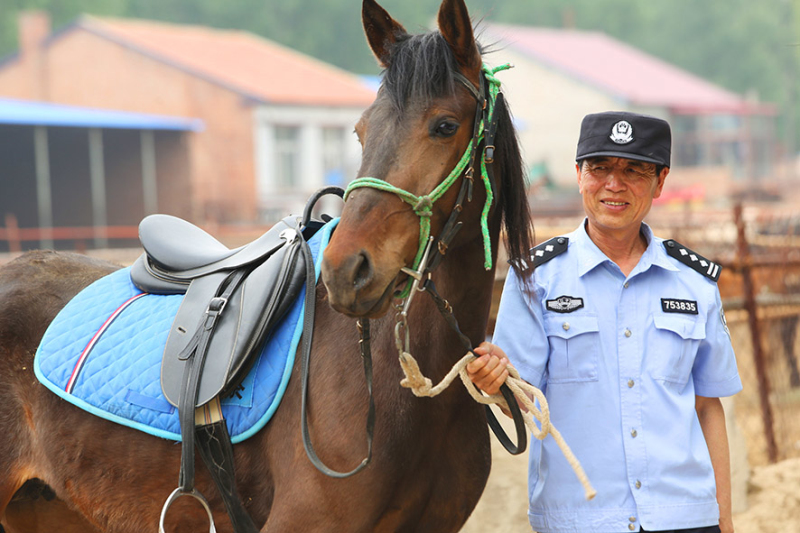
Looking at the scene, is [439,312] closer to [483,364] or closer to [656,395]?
[483,364]

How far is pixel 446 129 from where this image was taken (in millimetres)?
2018

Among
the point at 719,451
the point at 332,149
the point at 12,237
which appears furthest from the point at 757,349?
the point at 332,149

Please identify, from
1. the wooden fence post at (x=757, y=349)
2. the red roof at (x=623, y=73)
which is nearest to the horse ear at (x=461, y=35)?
the wooden fence post at (x=757, y=349)

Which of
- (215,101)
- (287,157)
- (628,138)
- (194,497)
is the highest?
(215,101)

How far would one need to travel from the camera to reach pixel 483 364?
2.04 m

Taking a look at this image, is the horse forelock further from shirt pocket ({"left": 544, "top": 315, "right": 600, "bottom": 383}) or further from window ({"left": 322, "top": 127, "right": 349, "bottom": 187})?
window ({"left": 322, "top": 127, "right": 349, "bottom": 187})

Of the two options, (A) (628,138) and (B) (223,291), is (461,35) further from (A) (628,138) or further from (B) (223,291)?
(B) (223,291)

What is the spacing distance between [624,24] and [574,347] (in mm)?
67045

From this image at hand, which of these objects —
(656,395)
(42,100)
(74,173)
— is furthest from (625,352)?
(42,100)

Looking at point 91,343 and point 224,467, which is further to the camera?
point 91,343

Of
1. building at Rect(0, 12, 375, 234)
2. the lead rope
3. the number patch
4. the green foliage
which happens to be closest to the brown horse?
the lead rope

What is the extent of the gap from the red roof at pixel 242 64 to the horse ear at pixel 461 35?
26.0 metres

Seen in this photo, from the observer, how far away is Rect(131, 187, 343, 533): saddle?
93.2 inches

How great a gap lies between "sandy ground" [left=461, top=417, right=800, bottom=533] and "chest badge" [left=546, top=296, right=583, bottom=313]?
1729 millimetres
